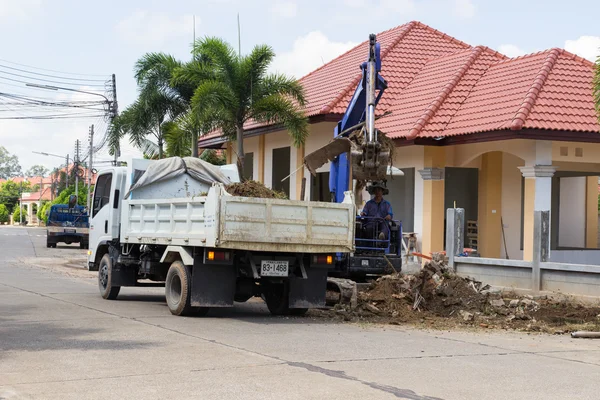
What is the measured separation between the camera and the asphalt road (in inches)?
301

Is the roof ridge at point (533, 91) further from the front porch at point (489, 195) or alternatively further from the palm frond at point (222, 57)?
the palm frond at point (222, 57)

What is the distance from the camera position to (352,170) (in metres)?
15.1

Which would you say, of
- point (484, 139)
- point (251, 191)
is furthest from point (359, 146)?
point (484, 139)

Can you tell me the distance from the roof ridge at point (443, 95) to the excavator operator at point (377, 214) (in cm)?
652

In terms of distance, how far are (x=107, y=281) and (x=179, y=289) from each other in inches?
118

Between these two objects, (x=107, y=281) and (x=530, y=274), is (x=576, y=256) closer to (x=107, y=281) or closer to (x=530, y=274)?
(x=530, y=274)

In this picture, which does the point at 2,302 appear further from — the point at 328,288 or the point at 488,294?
the point at 488,294

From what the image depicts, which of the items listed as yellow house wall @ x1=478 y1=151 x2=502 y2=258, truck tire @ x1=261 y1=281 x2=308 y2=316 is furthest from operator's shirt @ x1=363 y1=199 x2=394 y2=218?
yellow house wall @ x1=478 y1=151 x2=502 y2=258

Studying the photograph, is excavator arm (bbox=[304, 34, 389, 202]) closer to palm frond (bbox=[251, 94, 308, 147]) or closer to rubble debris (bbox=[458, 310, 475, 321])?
rubble debris (bbox=[458, 310, 475, 321])

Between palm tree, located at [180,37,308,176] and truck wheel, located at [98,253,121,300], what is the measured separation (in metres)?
8.64

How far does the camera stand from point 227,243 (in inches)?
484

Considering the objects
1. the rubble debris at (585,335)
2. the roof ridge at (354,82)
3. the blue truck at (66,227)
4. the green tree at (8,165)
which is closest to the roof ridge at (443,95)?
the roof ridge at (354,82)

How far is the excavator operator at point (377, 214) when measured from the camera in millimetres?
15602

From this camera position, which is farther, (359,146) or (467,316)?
(359,146)
